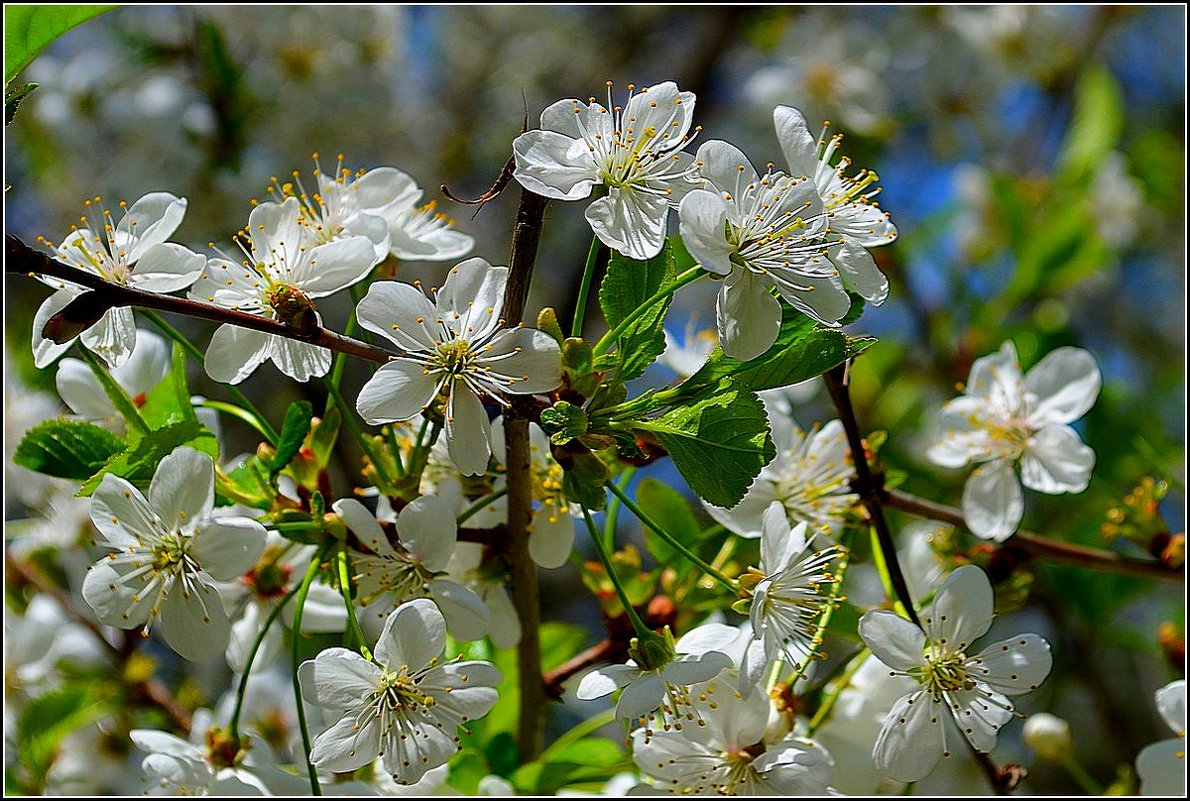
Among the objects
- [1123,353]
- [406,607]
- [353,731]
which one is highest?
[406,607]

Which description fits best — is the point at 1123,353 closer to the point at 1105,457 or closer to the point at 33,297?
the point at 1105,457

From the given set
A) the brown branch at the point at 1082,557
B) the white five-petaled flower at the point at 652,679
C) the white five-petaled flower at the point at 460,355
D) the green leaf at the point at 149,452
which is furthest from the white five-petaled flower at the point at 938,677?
the green leaf at the point at 149,452

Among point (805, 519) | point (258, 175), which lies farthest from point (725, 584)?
point (258, 175)

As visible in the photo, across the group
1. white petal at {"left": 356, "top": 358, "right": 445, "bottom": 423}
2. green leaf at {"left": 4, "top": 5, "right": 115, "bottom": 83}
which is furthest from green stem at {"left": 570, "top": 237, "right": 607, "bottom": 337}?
green leaf at {"left": 4, "top": 5, "right": 115, "bottom": 83}

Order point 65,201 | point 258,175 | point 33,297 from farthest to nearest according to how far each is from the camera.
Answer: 1. point 33,297
2. point 65,201
3. point 258,175

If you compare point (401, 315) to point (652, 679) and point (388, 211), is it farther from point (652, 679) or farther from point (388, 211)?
point (652, 679)

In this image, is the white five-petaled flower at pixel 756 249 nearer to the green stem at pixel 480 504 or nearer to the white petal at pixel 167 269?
the green stem at pixel 480 504

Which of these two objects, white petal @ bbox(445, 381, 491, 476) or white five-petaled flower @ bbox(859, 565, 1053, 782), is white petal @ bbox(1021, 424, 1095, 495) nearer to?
white five-petaled flower @ bbox(859, 565, 1053, 782)
